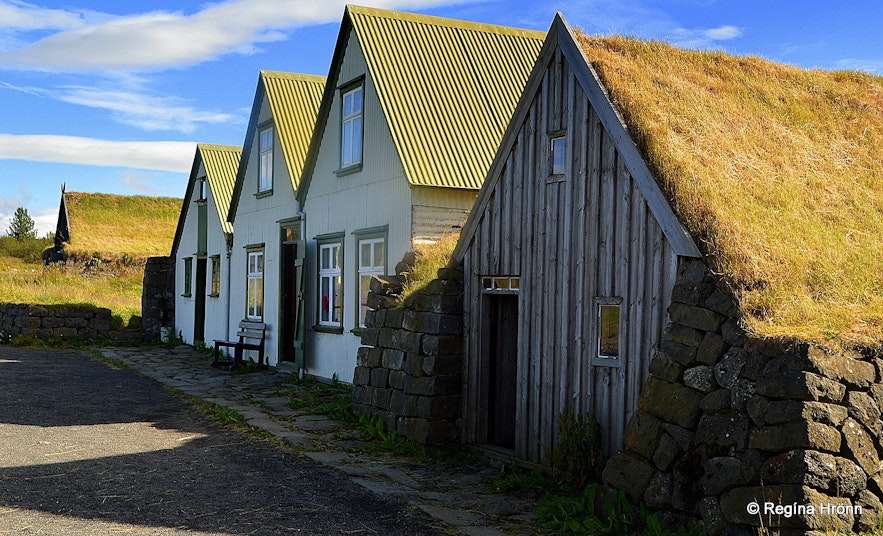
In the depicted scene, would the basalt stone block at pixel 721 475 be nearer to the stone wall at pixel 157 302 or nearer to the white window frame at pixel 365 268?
the white window frame at pixel 365 268

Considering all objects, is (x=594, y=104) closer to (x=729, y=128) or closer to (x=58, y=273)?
(x=729, y=128)

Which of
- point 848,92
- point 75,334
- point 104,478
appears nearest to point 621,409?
point 104,478

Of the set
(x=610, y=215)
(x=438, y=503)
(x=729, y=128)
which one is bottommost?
(x=438, y=503)

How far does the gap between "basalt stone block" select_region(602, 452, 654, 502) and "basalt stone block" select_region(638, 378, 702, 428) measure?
0.40m

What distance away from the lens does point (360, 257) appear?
15.5 metres

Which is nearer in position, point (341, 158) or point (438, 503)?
point (438, 503)

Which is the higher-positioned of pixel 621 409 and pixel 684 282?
pixel 684 282

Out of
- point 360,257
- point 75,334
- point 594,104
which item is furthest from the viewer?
point 75,334

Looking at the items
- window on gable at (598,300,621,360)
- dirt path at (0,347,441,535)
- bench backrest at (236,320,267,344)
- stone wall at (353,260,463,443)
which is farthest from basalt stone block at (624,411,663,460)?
bench backrest at (236,320,267,344)

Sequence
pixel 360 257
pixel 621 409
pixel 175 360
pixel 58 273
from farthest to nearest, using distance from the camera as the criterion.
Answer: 1. pixel 58 273
2. pixel 175 360
3. pixel 360 257
4. pixel 621 409

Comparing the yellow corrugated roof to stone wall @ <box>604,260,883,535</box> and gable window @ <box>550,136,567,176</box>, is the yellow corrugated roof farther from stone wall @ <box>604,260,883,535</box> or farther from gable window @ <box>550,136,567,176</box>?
stone wall @ <box>604,260,883,535</box>

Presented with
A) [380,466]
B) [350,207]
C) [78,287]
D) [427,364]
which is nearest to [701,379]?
[380,466]

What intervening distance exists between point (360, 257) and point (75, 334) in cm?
1441
